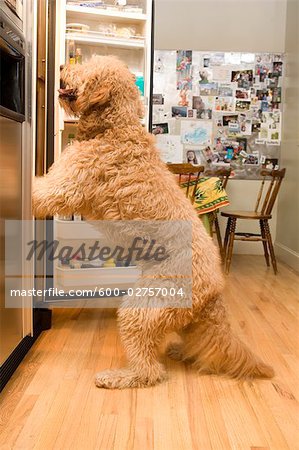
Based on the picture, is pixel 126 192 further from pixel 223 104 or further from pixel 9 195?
pixel 223 104

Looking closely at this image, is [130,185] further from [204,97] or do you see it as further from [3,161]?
[204,97]

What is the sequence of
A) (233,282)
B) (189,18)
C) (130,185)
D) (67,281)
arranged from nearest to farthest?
(130,185), (67,281), (233,282), (189,18)

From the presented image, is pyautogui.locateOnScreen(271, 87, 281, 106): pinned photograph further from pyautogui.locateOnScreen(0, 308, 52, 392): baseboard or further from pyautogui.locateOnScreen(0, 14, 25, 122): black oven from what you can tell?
pyautogui.locateOnScreen(0, 14, 25, 122): black oven

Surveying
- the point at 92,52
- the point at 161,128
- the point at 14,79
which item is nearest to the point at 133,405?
the point at 14,79

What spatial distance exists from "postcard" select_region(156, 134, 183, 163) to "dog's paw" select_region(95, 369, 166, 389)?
3661mm

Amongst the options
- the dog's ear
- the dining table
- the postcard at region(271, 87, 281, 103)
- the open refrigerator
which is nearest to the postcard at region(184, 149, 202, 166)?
the postcard at region(271, 87, 281, 103)

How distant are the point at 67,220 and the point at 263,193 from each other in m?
3.05

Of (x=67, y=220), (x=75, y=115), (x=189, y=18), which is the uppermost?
(x=189, y=18)

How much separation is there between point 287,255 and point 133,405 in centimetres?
344

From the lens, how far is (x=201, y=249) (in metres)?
1.86

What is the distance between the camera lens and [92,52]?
2.99 metres

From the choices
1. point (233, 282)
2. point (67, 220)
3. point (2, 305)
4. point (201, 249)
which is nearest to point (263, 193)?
point (233, 282)

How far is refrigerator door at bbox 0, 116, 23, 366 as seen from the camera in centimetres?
166

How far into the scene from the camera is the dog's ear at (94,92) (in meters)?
1.77
